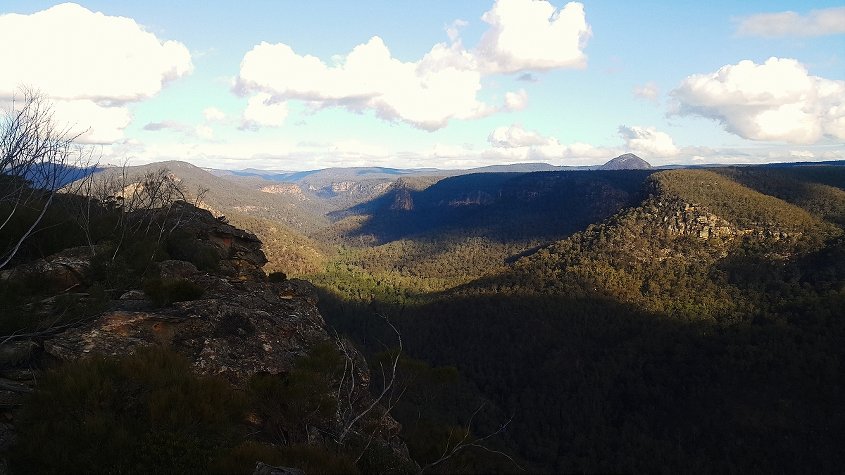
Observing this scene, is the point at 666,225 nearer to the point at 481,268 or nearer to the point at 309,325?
the point at 481,268

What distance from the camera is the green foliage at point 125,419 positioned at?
6.16 metres

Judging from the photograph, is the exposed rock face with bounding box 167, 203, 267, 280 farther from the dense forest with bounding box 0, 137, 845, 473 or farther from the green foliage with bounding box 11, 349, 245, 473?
the green foliage with bounding box 11, 349, 245, 473

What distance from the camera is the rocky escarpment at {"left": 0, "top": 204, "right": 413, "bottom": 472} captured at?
8758 millimetres

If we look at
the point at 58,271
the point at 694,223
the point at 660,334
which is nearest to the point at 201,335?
the point at 58,271

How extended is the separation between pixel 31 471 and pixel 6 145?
37.0ft

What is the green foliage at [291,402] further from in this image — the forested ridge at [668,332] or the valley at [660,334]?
the forested ridge at [668,332]

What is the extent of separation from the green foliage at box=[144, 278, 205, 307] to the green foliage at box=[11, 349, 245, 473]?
14.6 ft

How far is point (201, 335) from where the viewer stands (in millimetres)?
10984

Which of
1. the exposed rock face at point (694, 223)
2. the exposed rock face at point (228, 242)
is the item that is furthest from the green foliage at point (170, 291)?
the exposed rock face at point (694, 223)

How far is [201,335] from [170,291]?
254 cm

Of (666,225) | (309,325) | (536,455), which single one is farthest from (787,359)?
(309,325)

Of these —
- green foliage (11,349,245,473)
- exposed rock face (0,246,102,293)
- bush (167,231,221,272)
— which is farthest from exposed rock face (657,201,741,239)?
green foliage (11,349,245,473)

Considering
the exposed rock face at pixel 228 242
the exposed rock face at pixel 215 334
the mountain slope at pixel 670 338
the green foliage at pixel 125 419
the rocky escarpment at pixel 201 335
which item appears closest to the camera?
the green foliage at pixel 125 419

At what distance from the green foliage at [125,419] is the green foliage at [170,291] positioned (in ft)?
14.6
